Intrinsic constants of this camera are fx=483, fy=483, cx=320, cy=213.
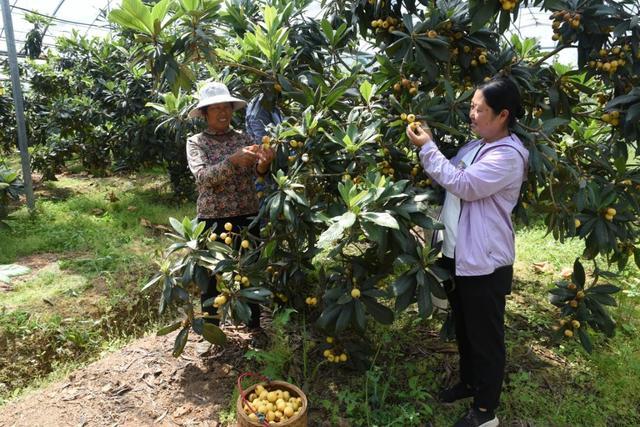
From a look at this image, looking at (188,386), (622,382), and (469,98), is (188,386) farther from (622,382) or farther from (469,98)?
(622,382)

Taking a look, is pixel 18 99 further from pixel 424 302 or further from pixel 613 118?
pixel 613 118

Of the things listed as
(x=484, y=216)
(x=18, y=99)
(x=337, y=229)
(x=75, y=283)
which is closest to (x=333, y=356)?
(x=337, y=229)

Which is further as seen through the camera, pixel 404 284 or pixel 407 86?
pixel 407 86

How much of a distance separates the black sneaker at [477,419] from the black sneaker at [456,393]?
21 centimetres

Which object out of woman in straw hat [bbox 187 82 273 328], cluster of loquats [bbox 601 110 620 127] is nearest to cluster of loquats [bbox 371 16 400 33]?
woman in straw hat [bbox 187 82 273 328]

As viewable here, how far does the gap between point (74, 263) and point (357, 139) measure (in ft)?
10.6

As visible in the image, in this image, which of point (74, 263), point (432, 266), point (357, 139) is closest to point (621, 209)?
point (432, 266)

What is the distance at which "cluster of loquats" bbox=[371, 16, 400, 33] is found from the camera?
2.45 meters

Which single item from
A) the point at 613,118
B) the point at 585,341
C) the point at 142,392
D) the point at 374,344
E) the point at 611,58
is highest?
the point at 611,58

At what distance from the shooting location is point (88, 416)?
2.53 m

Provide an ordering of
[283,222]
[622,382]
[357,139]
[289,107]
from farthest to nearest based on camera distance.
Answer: [289,107] → [622,382] → [283,222] → [357,139]

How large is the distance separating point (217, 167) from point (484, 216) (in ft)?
4.45

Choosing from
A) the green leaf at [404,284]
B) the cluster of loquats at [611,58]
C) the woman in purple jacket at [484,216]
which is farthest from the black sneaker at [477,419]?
the cluster of loquats at [611,58]

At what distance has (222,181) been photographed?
262cm
